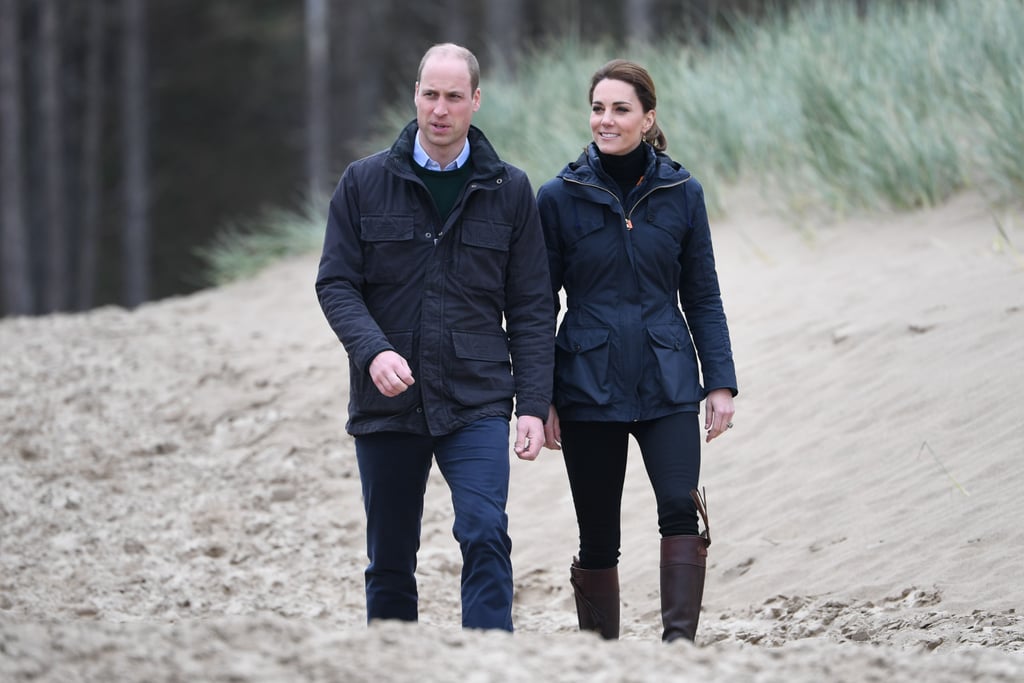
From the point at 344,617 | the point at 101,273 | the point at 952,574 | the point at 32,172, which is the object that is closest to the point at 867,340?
the point at 952,574

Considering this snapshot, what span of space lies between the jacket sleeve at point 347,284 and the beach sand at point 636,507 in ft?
2.58

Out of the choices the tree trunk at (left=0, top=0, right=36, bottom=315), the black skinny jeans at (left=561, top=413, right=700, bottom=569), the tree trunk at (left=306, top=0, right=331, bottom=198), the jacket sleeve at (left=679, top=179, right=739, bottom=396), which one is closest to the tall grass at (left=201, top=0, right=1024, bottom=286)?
the jacket sleeve at (left=679, top=179, right=739, bottom=396)

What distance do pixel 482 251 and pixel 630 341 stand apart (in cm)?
51

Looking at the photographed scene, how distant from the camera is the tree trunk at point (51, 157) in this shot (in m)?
20.9

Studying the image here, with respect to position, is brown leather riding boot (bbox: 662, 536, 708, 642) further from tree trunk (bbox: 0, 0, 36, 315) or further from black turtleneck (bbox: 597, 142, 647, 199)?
tree trunk (bbox: 0, 0, 36, 315)

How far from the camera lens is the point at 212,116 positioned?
2703 centimetres

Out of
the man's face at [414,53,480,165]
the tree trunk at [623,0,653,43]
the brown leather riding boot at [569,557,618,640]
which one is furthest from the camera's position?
the tree trunk at [623,0,653,43]

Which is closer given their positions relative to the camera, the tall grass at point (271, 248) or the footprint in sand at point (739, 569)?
the footprint in sand at point (739, 569)

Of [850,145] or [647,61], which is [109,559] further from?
[647,61]

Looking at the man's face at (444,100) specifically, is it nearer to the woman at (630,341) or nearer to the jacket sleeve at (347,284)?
the jacket sleeve at (347,284)

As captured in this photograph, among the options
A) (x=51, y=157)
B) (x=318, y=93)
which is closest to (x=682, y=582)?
(x=318, y=93)

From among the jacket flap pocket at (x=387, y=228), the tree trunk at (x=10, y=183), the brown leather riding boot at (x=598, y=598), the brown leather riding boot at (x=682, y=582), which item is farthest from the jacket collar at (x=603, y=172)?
the tree trunk at (x=10, y=183)

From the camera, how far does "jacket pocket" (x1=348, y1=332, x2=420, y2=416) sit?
3.83 metres

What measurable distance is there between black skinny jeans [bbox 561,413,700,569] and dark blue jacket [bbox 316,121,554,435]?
0.26m
